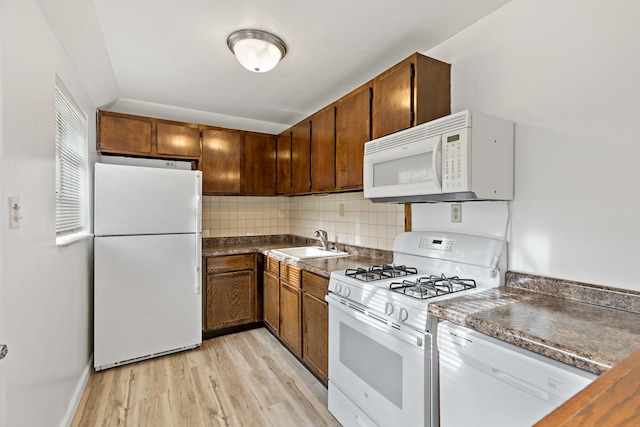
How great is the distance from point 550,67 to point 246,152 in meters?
2.71

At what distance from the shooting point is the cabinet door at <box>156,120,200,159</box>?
296 cm

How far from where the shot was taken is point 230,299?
10.1 feet

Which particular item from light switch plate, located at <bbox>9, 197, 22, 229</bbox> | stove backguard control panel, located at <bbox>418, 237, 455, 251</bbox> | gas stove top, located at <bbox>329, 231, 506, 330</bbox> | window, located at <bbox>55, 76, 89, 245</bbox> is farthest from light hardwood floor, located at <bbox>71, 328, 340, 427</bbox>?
light switch plate, located at <bbox>9, 197, 22, 229</bbox>

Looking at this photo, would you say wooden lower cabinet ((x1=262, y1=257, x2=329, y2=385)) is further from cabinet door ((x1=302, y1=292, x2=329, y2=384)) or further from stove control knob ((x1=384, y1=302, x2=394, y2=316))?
stove control knob ((x1=384, y1=302, x2=394, y2=316))

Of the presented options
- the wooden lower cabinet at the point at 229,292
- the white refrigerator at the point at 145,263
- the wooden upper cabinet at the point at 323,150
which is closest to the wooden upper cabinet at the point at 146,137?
the white refrigerator at the point at 145,263

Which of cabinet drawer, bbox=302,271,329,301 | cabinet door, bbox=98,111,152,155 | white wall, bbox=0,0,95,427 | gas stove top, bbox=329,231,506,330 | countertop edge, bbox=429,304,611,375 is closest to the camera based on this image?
countertop edge, bbox=429,304,611,375

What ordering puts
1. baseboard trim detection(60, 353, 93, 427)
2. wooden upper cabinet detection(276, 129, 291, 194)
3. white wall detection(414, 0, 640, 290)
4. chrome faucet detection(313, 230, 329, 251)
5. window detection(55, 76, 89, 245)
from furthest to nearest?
wooden upper cabinet detection(276, 129, 291, 194) → chrome faucet detection(313, 230, 329, 251) → window detection(55, 76, 89, 245) → baseboard trim detection(60, 353, 93, 427) → white wall detection(414, 0, 640, 290)

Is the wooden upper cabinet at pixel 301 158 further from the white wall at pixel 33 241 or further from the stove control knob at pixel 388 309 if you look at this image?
the white wall at pixel 33 241

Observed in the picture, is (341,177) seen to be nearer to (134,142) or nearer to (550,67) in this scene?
(550,67)

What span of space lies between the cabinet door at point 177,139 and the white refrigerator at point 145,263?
1.31 feet

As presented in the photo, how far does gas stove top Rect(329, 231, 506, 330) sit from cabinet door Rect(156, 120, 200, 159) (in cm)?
206

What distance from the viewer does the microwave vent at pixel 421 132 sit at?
148cm

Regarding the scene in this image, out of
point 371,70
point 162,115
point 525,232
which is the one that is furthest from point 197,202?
point 525,232

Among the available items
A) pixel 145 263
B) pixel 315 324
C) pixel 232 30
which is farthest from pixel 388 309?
pixel 145 263
